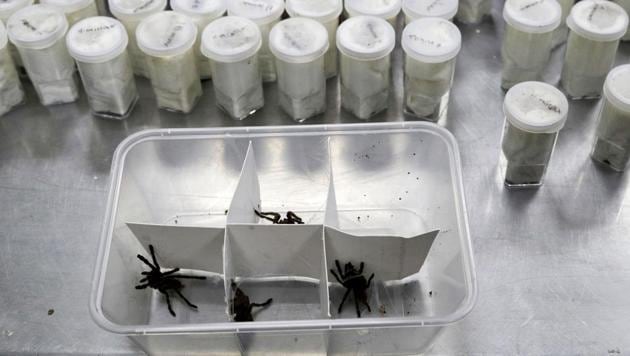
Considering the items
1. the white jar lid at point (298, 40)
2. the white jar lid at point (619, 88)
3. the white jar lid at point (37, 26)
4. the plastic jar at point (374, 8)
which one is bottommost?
the white jar lid at point (619, 88)

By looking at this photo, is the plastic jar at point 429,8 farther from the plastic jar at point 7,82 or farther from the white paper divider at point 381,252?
the plastic jar at point 7,82

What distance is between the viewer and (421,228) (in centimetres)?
128

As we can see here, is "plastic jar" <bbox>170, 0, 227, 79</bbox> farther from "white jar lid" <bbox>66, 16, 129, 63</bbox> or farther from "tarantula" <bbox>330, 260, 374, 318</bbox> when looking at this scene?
"tarantula" <bbox>330, 260, 374, 318</bbox>

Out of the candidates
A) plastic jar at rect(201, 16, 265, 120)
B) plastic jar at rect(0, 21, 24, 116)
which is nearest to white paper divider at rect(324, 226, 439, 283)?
plastic jar at rect(201, 16, 265, 120)

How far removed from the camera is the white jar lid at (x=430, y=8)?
141 centimetres

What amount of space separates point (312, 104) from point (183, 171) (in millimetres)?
258

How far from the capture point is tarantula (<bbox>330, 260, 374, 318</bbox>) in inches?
46.1

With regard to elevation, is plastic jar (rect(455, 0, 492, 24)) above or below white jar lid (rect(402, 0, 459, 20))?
below

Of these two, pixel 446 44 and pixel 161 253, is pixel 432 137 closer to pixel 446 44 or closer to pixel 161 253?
pixel 446 44

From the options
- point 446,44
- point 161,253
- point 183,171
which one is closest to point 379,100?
point 446,44

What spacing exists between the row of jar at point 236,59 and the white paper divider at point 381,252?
0.32 m

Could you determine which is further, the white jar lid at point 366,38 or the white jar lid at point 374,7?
the white jar lid at point 374,7

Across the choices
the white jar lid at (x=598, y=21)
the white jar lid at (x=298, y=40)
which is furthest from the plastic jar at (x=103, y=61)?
→ the white jar lid at (x=598, y=21)

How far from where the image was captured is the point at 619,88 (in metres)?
1.23
